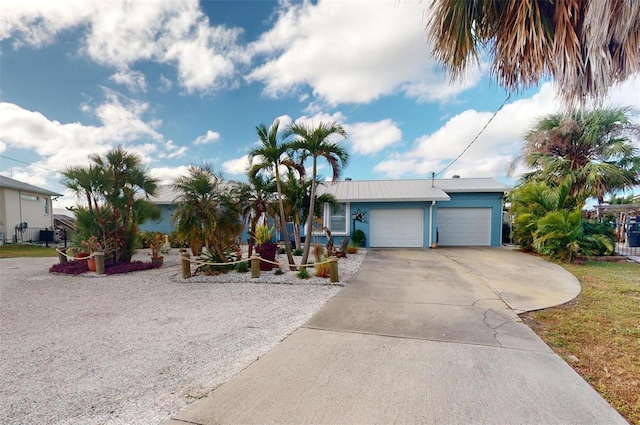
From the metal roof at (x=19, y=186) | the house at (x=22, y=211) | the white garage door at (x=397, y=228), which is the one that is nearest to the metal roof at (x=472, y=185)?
the white garage door at (x=397, y=228)

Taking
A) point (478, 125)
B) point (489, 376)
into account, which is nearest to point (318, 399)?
point (489, 376)

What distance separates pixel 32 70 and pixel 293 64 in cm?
925

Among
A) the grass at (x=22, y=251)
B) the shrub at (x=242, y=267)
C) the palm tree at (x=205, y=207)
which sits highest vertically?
the palm tree at (x=205, y=207)

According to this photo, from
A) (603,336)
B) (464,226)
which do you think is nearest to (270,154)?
(603,336)

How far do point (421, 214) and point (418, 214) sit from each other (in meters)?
0.15

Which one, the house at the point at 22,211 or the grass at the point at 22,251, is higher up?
the house at the point at 22,211

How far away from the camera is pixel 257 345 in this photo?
356 centimetres

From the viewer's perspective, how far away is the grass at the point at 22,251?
13.0 m

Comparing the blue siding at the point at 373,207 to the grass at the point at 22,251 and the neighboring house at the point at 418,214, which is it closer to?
the neighboring house at the point at 418,214

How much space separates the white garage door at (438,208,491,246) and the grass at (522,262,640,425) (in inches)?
337

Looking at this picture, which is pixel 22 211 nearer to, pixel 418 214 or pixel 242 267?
pixel 242 267

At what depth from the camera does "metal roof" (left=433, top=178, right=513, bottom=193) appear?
14.8m

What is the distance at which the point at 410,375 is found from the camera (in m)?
2.78

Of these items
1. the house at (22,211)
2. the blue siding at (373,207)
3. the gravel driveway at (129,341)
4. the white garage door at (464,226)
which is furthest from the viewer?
the house at (22,211)
